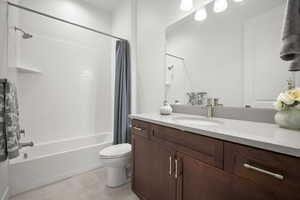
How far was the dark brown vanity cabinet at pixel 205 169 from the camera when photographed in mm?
542

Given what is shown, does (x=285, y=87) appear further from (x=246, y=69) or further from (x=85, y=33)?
(x=85, y=33)

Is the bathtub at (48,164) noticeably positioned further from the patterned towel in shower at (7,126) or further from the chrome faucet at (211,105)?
the chrome faucet at (211,105)

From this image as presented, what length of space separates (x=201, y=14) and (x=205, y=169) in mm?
1461

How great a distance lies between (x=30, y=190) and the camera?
158 centimetres

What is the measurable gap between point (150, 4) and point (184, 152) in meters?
2.07

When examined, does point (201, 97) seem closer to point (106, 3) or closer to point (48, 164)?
point (48, 164)

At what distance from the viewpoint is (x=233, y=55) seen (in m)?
1.24

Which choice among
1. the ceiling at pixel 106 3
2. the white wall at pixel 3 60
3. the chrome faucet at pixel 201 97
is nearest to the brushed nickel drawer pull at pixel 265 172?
the chrome faucet at pixel 201 97

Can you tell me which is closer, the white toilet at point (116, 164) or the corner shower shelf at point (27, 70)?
the white toilet at point (116, 164)

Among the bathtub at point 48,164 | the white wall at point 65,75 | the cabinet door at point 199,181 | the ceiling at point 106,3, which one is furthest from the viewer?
the ceiling at point 106,3

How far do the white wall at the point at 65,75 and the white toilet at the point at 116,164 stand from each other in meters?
1.23

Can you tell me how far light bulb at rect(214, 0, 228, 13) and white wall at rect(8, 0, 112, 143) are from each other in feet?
7.27

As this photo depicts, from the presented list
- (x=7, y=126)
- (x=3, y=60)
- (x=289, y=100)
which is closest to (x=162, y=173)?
(x=289, y=100)

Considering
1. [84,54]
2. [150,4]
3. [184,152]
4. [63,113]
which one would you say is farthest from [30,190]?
[150,4]
